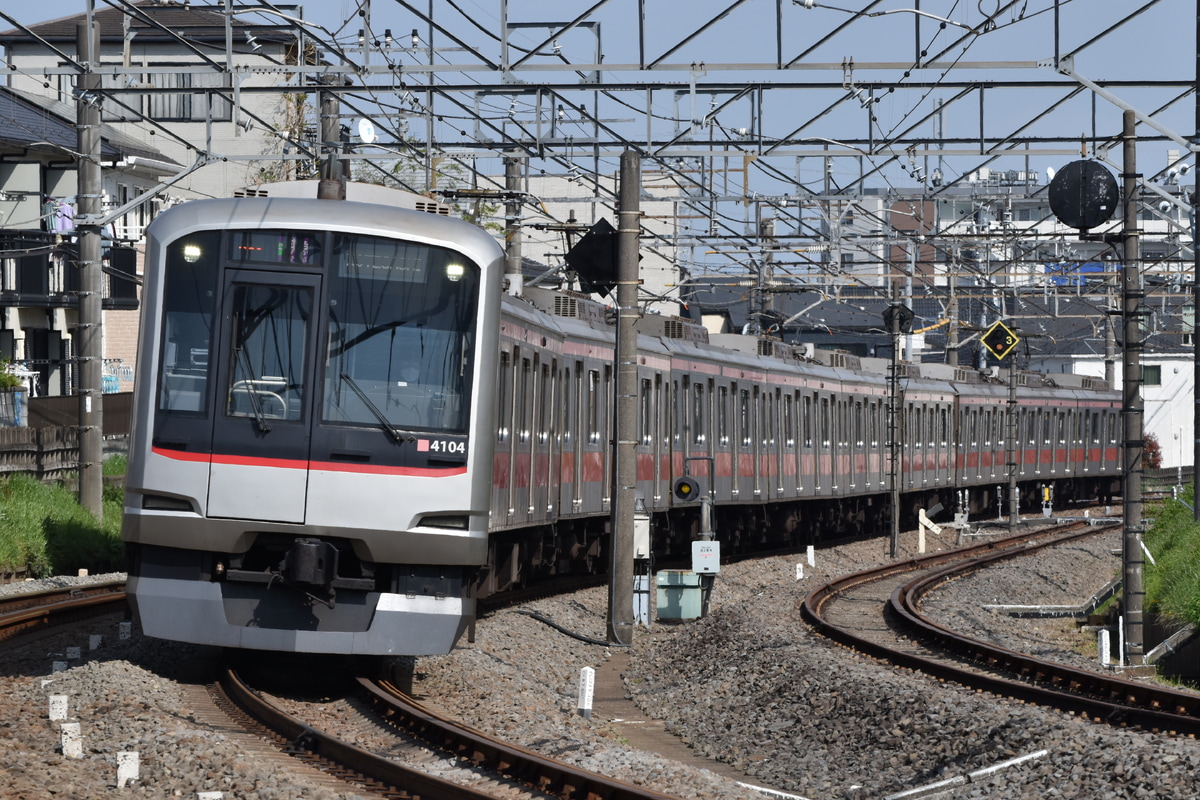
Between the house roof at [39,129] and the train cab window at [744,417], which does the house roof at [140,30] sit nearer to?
the house roof at [39,129]

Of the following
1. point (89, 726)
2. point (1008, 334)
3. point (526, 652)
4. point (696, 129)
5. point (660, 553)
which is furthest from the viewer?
point (1008, 334)

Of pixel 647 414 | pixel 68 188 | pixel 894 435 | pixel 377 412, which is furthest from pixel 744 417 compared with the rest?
pixel 68 188

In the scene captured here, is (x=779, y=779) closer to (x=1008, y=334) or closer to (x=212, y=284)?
(x=212, y=284)

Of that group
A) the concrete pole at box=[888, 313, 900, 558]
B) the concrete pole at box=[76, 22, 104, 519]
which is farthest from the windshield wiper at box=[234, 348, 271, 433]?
the concrete pole at box=[888, 313, 900, 558]

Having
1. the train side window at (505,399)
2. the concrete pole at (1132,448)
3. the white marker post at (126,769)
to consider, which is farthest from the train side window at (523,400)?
the white marker post at (126,769)

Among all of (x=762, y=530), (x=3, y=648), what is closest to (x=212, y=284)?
(x=3, y=648)

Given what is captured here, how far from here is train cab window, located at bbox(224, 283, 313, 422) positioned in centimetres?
1009

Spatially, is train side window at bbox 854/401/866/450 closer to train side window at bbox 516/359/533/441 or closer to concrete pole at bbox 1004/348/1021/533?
concrete pole at bbox 1004/348/1021/533

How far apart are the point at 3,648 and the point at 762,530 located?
16250 mm

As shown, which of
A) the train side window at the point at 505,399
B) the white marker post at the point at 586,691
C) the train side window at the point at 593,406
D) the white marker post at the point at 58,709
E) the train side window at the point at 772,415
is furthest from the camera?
the train side window at the point at 772,415

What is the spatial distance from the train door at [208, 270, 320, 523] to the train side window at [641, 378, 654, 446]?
10221 millimetres

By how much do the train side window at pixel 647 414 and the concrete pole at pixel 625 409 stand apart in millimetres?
4657

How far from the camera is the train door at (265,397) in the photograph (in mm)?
9930

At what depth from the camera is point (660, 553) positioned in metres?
22.6
